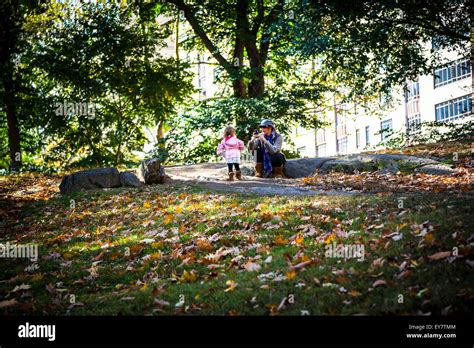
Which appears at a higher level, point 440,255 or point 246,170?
point 246,170

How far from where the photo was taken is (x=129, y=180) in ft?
55.3

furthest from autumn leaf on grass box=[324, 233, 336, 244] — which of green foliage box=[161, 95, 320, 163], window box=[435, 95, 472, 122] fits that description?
window box=[435, 95, 472, 122]

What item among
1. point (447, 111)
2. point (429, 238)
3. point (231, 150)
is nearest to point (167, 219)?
point (231, 150)

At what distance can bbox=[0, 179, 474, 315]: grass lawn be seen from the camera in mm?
6449

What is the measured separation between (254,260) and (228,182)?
8.04 m

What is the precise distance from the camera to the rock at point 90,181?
16891 mm

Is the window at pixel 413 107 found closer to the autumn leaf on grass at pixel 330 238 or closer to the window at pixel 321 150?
the window at pixel 321 150

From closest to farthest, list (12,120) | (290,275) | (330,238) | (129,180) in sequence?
1. (290,275)
2. (330,238)
3. (129,180)
4. (12,120)

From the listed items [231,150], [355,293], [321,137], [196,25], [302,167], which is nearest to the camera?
[355,293]

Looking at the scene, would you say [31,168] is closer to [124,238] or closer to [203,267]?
[124,238]

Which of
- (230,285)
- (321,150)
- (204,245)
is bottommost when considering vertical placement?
(230,285)

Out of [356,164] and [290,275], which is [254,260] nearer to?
[290,275]

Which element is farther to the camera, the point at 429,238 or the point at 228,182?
the point at 228,182

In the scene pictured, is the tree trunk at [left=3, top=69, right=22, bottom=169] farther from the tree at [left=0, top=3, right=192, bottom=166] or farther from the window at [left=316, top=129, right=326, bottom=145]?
the window at [left=316, top=129, right=326, bottom=145]
